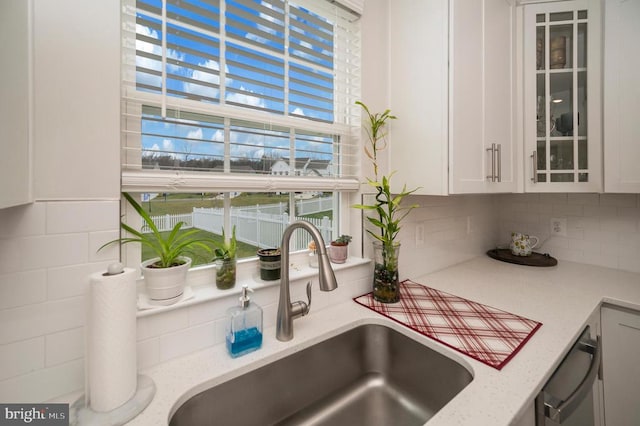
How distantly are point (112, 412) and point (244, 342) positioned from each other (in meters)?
0.34

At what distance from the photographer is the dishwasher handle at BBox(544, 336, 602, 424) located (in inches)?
29.3

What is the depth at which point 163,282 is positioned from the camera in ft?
2.58

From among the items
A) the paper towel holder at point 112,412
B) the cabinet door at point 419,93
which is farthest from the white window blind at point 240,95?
Answer: the paper towel holder at point 112,412

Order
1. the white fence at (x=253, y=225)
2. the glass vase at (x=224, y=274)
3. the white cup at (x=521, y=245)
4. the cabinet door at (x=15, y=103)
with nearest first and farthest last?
the cabinet door at (x=15, y=103), the glass vase at (x=224, y=274), the white fence at (x=253, y=225), the white cup at (x=521, y=245)

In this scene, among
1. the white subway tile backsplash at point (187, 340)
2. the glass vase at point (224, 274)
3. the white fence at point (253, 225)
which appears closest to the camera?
the white subway tile backsplash at point (187, 340)

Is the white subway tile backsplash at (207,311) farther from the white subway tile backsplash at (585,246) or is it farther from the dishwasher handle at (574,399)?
the white subway tile backsplash at (585,246)

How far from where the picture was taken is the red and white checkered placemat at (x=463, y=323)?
0.85 metres

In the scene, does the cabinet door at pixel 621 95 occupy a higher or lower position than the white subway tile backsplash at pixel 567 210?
higher

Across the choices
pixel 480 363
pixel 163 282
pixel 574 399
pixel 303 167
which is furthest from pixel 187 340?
pixel 574 399

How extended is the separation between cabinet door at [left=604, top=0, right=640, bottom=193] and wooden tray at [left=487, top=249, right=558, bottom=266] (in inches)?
→ 21.9

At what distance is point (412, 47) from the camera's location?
1.25 meters

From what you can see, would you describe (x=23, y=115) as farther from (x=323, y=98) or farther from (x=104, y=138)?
(x=323, y=98)

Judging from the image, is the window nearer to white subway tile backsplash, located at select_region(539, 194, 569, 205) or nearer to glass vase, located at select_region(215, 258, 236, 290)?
glass vase, located at select_region(215, 258, 236, 290)

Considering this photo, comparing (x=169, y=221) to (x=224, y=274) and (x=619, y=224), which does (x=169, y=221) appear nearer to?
(x=224, y=274)
